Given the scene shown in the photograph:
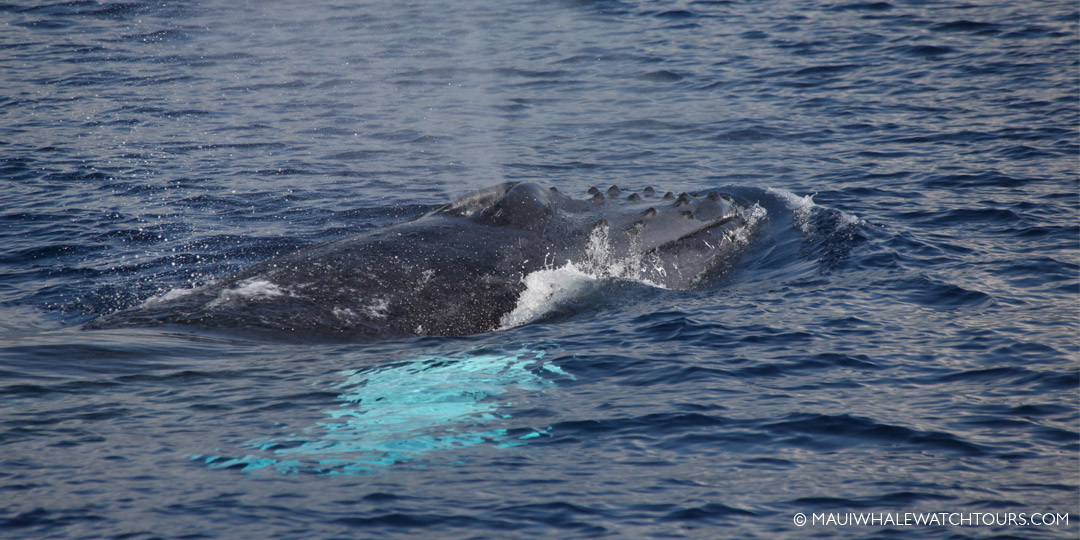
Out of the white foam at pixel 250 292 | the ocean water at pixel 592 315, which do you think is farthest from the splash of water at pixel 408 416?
the white foam at pixel 250 292

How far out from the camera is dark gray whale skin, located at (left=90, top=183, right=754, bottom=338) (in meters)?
9.65

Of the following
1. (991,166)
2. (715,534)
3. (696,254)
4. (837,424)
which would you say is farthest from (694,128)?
(715,534)

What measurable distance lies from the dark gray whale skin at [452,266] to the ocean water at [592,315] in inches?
11.8

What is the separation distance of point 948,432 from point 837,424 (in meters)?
0.83

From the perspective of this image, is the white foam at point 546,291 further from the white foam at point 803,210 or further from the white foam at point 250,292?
the white foam at point 803,210

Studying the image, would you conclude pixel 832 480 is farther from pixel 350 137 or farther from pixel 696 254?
pixel 350 137

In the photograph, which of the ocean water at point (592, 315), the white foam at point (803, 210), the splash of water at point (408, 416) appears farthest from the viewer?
the white foam at point (803, 210)

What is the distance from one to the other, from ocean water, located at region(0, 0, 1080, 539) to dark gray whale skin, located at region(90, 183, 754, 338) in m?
0.30

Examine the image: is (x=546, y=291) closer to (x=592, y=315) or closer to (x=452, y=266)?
(x=592, y=315)

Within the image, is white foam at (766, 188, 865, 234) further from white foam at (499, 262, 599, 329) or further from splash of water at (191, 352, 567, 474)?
splash of water at (191, 352, 567, 474)

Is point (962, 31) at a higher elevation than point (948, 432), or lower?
higher

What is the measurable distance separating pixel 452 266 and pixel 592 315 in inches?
63.9

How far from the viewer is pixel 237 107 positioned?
23.9m

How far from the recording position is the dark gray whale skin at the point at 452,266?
9.65 meters
